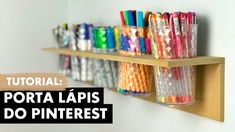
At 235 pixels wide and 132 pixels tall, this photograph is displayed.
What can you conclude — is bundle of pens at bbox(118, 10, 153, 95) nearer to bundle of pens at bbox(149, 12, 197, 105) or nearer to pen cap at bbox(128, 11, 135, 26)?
pen cap at bbox(128, 11, 135, 26)

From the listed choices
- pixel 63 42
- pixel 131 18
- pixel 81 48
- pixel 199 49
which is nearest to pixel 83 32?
pixel 81 48

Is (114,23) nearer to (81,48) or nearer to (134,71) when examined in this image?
(81,48)

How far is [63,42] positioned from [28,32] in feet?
0.88

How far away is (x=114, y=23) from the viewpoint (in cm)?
157

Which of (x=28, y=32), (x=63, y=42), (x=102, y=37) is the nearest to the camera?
(x=102, y=37)

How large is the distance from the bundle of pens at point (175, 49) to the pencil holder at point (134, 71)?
128 mm

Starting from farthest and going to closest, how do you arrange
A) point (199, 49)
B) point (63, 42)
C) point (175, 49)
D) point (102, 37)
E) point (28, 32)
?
point (28, 32), point (63, 42), point (102, 37), point (199, 49), point (175, 49)

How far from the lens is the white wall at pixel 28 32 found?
1820mm

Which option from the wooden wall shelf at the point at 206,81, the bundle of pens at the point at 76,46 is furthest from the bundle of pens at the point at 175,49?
the bundle of pens at the point at 76,46

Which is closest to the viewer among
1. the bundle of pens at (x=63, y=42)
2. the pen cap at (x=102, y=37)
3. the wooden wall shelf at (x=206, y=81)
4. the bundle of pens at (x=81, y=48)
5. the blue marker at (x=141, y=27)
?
the wooden wall shelf at (x=206, y=81)

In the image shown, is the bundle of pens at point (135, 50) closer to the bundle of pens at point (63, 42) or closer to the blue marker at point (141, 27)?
the blue marker at point (141, 27)

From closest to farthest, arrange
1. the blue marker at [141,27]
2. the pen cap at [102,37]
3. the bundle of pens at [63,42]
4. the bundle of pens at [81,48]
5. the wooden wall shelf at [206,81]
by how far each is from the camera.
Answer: the wooden wall shelf at [206,81] → the blue marker at [141,27] → the pen cap at [102,37] → the bundle of pens at [81,48] → the bundle of pens at [63,42]

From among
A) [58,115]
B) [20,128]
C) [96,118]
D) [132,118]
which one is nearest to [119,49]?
[132,118]
